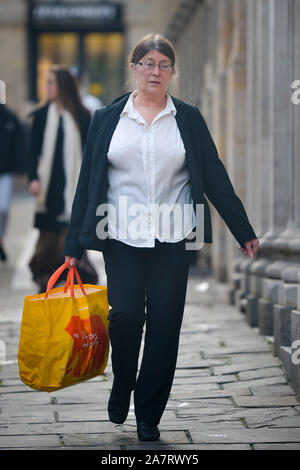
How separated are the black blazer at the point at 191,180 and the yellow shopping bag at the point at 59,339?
22 cm

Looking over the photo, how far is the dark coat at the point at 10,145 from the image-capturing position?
1400cm

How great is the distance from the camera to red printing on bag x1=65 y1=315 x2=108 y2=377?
5176mm

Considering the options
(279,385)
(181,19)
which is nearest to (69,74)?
(279,385)

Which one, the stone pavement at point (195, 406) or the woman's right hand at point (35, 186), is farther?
the woman's right hand at point (35, 186)

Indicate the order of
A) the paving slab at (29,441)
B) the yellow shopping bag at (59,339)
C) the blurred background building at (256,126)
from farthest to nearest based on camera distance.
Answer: the blurred background building at (256,126) < the yellow shopping bag at (59,339) < the paving slab at (29,441)

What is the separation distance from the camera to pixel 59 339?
5156 mm

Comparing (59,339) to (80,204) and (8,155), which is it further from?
(8,155)

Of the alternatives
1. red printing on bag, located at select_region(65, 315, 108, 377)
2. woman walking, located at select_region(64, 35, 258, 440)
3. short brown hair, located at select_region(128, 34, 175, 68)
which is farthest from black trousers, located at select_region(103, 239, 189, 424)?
short brown hair, located at select_region(128, 34, 175, 68)

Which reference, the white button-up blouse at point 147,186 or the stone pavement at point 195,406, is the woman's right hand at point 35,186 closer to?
the stone pavement at point 195,406

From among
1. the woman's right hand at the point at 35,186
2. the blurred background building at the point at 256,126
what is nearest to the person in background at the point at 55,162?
the woman's right hand at the point at 35,186

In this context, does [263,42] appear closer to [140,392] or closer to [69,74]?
[69,74]

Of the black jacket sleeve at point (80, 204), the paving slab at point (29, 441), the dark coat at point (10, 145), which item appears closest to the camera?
the paving slab at point (29, 441)

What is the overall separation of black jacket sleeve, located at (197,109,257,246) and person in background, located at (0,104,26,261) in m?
8.84

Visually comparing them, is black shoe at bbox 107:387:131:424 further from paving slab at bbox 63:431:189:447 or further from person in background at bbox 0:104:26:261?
person in background at bbox 0:104:26:261
